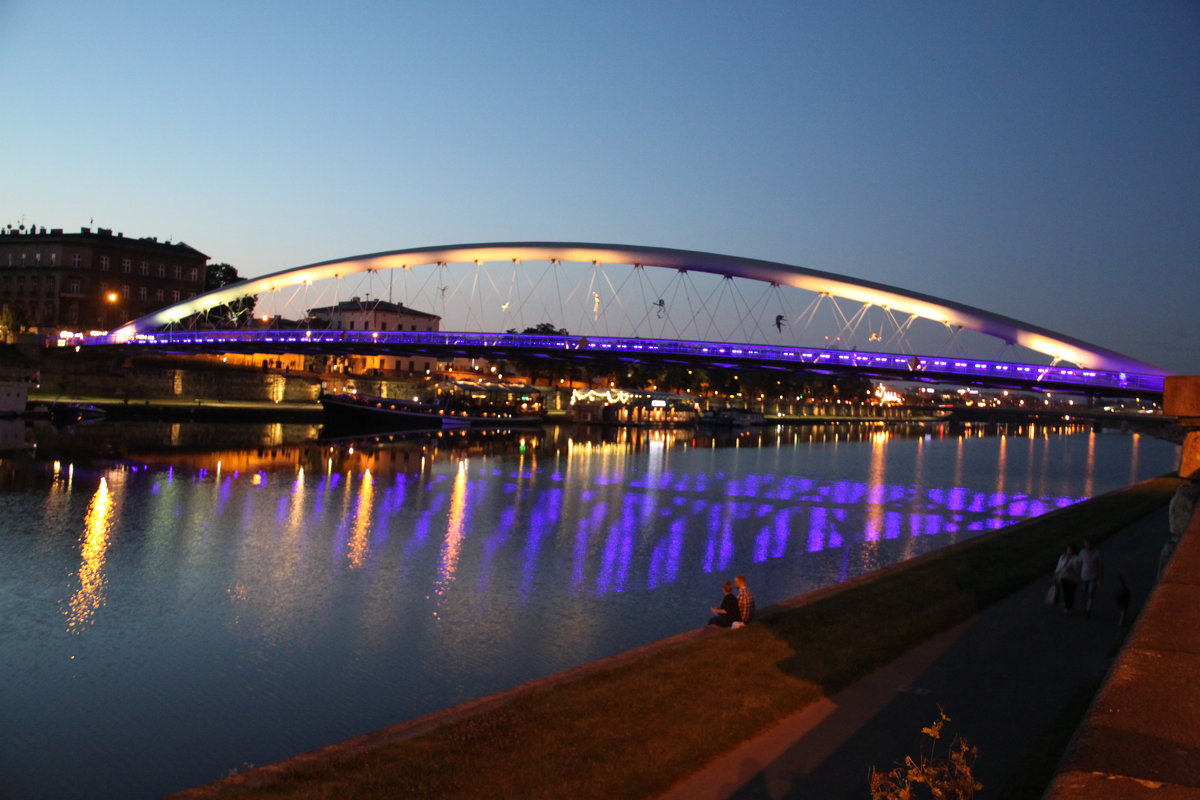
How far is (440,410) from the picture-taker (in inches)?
3381

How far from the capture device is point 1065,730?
27.9 feet

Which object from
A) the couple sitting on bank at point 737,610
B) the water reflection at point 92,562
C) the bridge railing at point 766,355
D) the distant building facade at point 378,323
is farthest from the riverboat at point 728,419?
the couple sitting on bank at point 737,610

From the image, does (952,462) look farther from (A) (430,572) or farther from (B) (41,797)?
(B) (41,797)

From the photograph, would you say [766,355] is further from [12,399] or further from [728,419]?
[728,419]

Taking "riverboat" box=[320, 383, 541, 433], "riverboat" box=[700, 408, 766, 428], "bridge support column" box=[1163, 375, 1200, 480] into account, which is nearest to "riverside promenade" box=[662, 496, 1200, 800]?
"bridge support column" box=[1163, 375, 1200, 480]

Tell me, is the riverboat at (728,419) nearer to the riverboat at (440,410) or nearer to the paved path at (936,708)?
the riverboat at (440,410)

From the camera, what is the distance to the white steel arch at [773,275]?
53.2 meters

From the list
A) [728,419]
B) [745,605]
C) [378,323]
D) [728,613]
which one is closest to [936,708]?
[745,605]

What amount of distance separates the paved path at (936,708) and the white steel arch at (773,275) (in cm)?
4266

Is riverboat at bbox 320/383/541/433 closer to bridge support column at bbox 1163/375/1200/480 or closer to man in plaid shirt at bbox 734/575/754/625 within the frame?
man in plaid shirt at bbox 734/575/754/625

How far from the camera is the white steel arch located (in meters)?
53.2

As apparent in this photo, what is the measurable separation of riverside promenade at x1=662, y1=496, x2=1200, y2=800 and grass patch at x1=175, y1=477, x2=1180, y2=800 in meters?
0.30

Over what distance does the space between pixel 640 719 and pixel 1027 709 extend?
3.79m

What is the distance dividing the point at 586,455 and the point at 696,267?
536 inches
